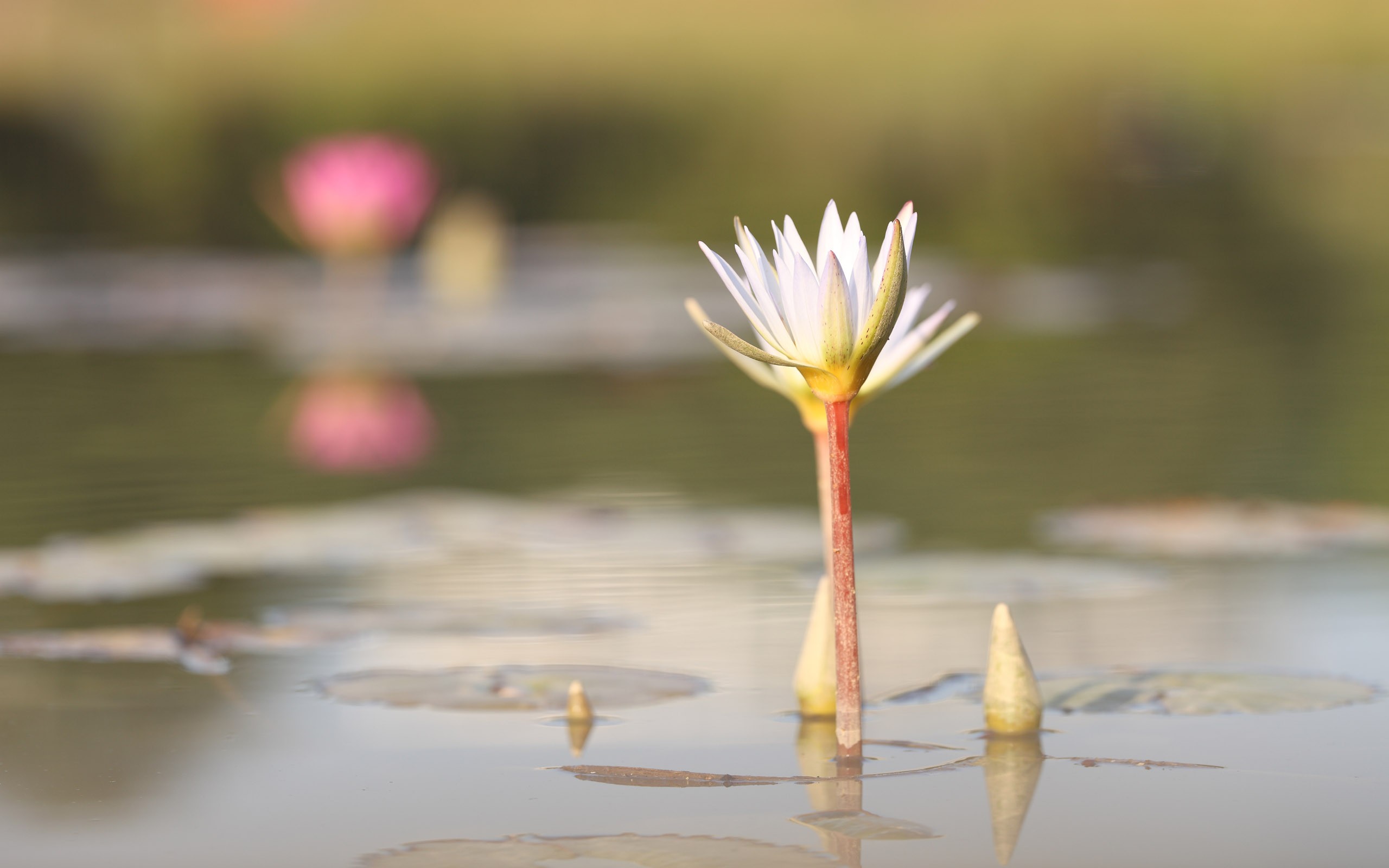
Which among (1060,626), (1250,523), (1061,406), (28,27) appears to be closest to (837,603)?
(1060,626)

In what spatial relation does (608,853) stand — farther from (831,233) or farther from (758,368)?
(758,368)

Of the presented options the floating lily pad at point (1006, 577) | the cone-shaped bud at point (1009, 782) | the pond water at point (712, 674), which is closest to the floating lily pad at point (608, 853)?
the pond water at point (712, 674)

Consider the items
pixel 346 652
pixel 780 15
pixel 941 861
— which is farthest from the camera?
pixel 780 15

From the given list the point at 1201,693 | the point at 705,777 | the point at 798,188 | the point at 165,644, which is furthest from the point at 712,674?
the point at 798,188

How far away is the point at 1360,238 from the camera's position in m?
14.1

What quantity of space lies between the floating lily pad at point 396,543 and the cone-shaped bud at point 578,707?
125 cm

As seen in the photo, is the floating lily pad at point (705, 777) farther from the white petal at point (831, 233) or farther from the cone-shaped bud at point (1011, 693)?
the white petal at point (831, 233)

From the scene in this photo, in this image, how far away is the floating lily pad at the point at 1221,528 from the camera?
13.3ft

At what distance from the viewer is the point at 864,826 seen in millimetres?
2293

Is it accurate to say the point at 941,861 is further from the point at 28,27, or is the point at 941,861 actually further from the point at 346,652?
the point at 28,27

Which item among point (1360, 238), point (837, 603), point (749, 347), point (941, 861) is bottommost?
point (941, 861)

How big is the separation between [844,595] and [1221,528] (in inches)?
74.7

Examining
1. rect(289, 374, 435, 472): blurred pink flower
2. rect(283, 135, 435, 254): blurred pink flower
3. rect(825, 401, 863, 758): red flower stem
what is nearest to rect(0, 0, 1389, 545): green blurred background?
rect(289, 374, 435, 472): blurred pink flower

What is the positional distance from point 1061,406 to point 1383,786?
4.33m
